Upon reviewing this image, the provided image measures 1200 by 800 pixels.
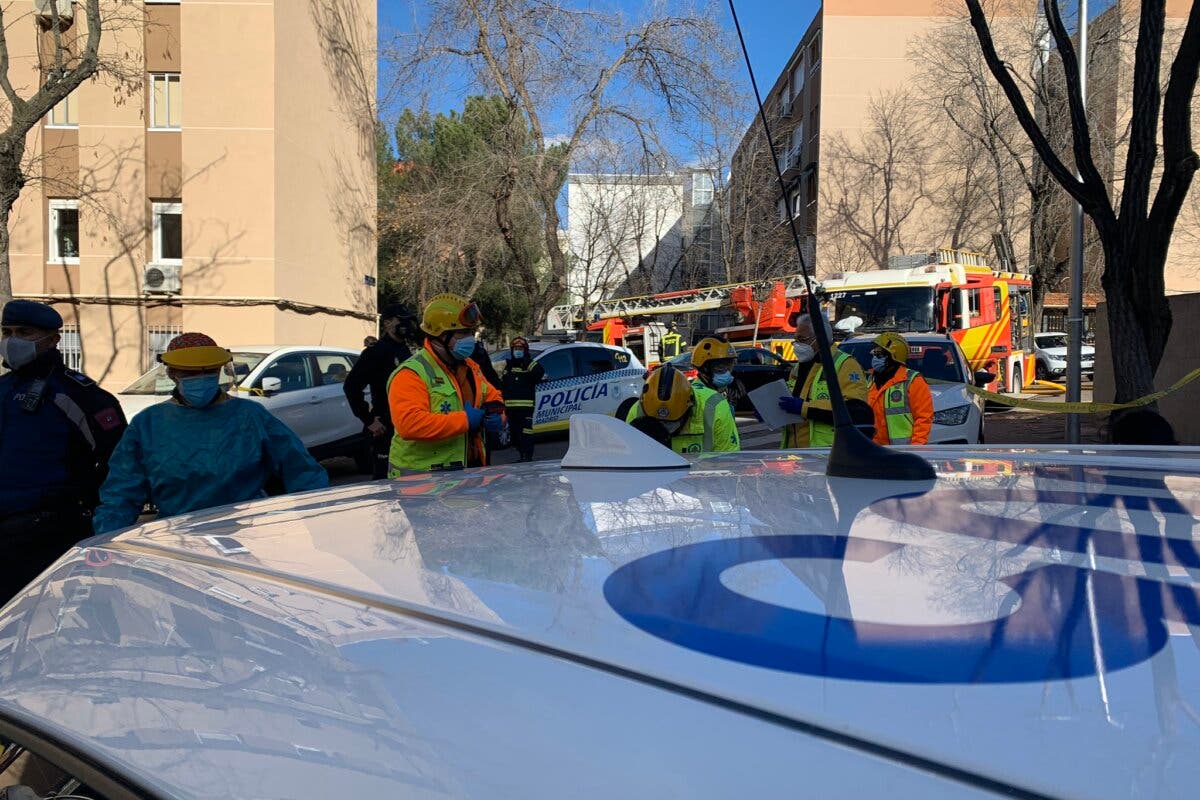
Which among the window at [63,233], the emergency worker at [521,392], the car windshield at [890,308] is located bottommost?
the emergency worker at [521,392]

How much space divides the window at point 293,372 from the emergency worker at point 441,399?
274 inches

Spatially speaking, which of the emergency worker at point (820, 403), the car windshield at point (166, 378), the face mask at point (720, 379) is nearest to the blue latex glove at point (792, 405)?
the emergency worker at point (820, 403)

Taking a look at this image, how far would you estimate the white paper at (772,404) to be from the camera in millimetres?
5191

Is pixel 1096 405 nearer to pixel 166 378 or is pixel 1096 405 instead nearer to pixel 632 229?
pixel 166 378

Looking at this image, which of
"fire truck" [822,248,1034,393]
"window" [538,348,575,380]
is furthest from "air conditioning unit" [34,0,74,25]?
"fire truck" [822,248,1034,393]

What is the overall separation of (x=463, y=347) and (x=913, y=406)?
297cm

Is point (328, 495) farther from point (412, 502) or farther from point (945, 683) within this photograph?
point (945, 683)

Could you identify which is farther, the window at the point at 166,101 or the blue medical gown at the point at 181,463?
the window at the point at 166,101

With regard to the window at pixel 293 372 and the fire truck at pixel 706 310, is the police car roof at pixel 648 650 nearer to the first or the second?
the window at pixel 293 372

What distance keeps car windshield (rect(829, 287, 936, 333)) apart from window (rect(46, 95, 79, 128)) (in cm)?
1643

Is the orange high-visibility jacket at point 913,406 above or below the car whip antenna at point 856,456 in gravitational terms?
below

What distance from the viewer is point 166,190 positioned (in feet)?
63.3

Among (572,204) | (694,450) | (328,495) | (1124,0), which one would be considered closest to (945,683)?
(328,495)

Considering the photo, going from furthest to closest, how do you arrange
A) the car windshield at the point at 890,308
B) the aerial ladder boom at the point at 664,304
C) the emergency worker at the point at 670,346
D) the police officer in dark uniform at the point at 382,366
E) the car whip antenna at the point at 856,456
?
the aerial ladder boom at the point at 664,304 < the emergency worker at the point at 670,346 < the car windshield at the point at 890,308 < the police officer in dark uniform at the point at 382,366 < the car whip antenna at the point at 856,456
